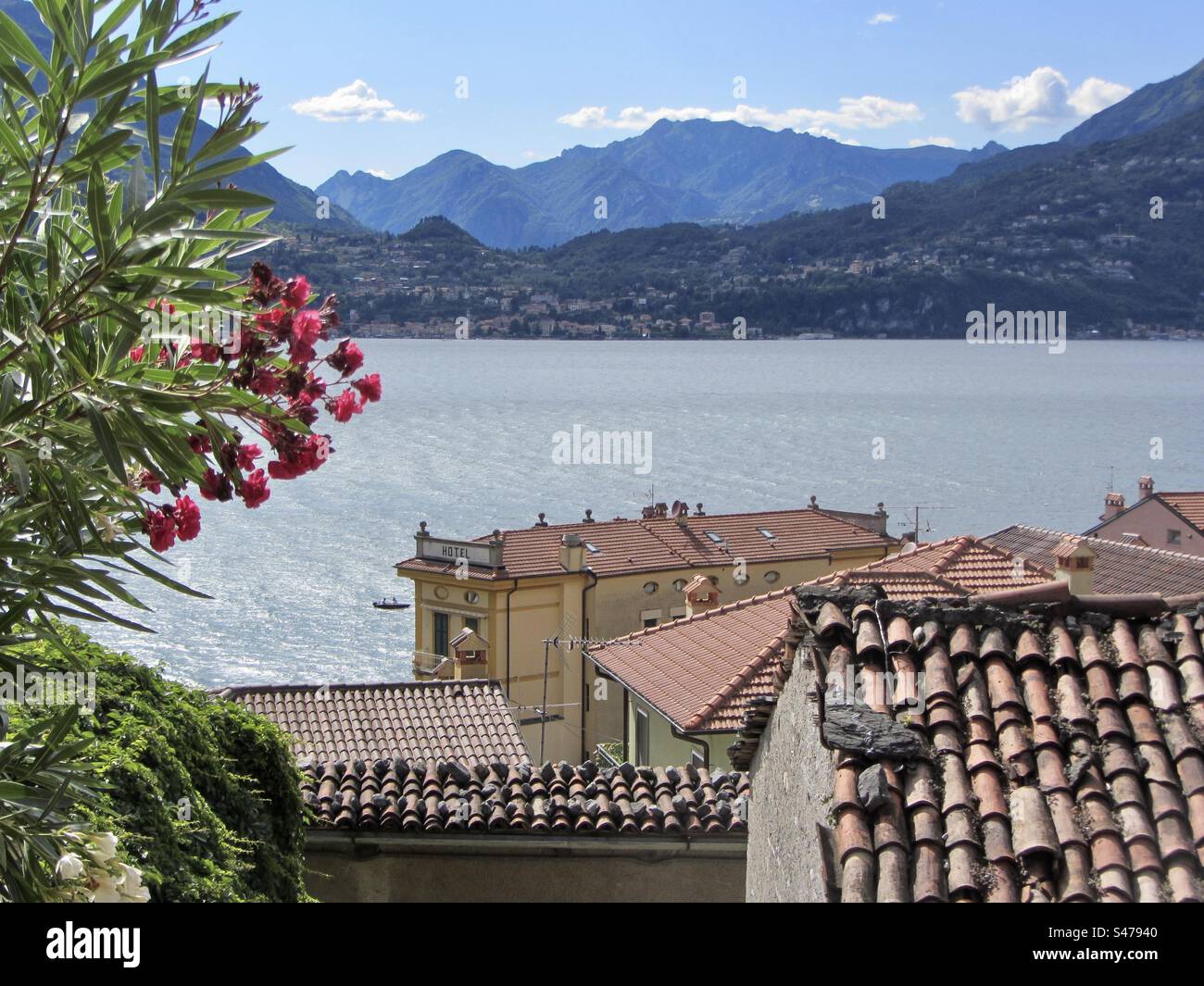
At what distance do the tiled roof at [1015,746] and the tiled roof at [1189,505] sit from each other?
41.3 metres

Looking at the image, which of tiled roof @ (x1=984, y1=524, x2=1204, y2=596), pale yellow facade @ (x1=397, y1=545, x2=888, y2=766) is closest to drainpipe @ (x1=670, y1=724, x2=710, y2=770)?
pale yellow facade @ (x1=397, y1=545, x2=888, y2=766)

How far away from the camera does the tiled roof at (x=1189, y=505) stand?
44.0 m

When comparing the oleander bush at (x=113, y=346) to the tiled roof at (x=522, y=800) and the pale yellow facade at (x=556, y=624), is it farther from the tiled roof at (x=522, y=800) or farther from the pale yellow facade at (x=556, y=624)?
the pale yellow facade at (x=556, y=624)

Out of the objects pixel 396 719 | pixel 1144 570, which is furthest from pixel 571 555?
pixel 396 719

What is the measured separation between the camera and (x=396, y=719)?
18203mm

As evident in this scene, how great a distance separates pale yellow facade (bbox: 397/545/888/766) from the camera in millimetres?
34000

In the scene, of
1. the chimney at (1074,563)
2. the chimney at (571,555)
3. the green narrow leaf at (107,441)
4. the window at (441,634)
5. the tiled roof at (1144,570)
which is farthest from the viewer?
the window at (441,634)

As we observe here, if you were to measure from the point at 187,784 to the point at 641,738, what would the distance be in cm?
1590

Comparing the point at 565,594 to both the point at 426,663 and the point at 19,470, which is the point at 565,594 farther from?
the point at 19,470

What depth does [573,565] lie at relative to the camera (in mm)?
35344

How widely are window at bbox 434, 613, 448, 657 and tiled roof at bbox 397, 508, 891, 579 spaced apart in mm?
1280

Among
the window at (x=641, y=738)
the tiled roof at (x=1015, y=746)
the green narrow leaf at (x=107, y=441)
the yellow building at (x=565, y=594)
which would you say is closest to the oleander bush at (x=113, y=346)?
the green narrow leaf at (x=107, y=441)

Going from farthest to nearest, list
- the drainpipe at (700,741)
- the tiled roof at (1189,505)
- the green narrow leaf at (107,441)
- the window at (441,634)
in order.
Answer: the tiled roof at (1189,505), the window at (441,634), the drainpipe at (700,741), the green narrow leaf at (107,441)
